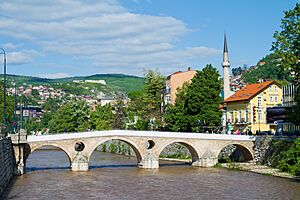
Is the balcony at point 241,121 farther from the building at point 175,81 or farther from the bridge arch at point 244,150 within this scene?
the building at point 175,81

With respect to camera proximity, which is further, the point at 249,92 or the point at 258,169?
the point at 249,92

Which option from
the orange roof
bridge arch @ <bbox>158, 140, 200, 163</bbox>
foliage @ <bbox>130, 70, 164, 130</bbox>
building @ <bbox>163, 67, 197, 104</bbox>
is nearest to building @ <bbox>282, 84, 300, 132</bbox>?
the orange roof

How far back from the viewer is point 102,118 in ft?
264

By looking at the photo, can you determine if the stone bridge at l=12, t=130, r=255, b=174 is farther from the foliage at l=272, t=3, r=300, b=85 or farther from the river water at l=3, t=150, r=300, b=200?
the foliage at l=272, t=3, r=300, b=85

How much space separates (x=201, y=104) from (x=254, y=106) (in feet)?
17.9

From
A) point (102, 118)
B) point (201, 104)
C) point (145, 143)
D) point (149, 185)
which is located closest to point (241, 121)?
point (201, 104)

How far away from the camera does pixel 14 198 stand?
26.5 metres

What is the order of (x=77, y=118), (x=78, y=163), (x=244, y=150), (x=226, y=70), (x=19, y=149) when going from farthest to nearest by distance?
1. (x=77, y=118)
2. (x=226, y=70)
3. (x=244, y=150)
4. (x=78, y=163)
5. (x=19, y=149)

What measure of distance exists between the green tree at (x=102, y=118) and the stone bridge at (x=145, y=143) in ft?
111

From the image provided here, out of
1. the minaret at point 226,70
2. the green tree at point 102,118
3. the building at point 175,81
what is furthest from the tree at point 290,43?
the green tree at point 102,118

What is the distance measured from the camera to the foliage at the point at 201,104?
53.3 metres

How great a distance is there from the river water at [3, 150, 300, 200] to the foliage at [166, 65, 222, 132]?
41.5ft

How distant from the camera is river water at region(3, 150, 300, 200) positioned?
27.9m

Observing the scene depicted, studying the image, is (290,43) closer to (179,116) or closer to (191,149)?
(191,149)
